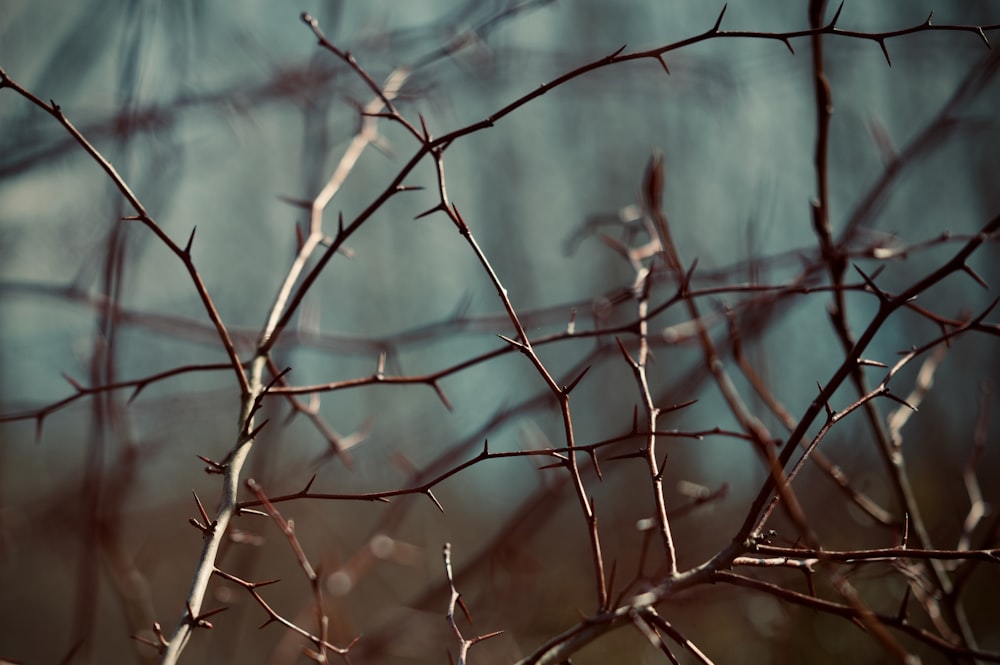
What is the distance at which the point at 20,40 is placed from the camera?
127 centimetres

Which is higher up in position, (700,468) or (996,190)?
(996,190)

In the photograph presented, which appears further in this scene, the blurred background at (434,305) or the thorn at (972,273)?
the blurred background at (434,305)

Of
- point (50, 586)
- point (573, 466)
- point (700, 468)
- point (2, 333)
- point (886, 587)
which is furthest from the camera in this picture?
point (700, 468)

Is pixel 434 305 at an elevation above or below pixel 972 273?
above

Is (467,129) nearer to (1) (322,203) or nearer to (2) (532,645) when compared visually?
(1) (322,203)

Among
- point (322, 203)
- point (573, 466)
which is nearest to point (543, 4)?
point (322, 203)

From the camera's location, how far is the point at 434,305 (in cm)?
326

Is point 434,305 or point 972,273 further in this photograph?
point 434,305

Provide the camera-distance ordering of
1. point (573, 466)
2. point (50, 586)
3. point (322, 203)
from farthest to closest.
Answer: point (50, 586) < point (322, 203) < point (573, 466)

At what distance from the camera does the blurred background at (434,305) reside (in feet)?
2.81

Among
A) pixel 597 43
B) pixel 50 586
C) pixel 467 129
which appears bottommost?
pixel 50 586

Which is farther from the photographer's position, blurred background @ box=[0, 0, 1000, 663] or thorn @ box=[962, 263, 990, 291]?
blurred background @ box=[0, 0, 1000, 663]

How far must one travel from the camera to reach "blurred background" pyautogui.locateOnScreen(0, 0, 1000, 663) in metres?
0.86

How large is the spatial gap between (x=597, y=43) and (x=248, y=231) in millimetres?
2060
